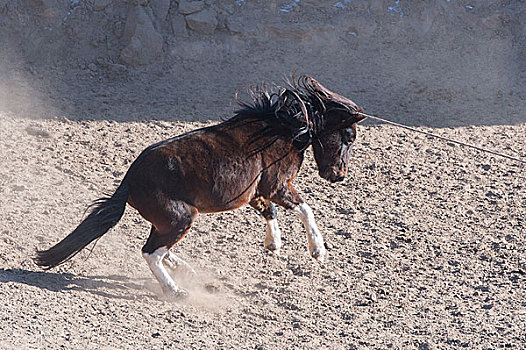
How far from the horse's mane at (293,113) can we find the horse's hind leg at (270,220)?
56 centimetres

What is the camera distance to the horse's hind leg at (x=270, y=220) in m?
6.24

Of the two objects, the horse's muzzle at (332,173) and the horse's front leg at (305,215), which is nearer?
the horse's front leg at (305,215)

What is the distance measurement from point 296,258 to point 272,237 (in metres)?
0.49

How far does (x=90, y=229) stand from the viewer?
18.8 feet

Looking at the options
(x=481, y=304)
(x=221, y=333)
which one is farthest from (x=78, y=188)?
(x=481, y=304)

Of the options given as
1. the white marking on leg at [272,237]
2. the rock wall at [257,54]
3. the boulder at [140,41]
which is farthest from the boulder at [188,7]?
the white marking on leg at [272,237]

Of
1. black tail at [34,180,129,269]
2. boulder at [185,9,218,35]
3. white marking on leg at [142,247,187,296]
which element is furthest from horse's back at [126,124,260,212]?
boulder at [185,9,218,35]

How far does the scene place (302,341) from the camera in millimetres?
5266

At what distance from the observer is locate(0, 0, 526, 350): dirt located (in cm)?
544

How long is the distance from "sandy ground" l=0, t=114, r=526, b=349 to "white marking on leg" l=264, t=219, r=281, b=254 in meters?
0.25

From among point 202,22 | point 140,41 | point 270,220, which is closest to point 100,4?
point 140,41

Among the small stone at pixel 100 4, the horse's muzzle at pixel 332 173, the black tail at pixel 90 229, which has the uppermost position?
the small stone at pixel 100 4

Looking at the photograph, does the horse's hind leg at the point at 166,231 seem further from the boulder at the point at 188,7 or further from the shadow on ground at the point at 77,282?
the boulder at the point at 188,7

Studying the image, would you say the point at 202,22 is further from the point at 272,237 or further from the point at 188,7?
the point at 272,237
